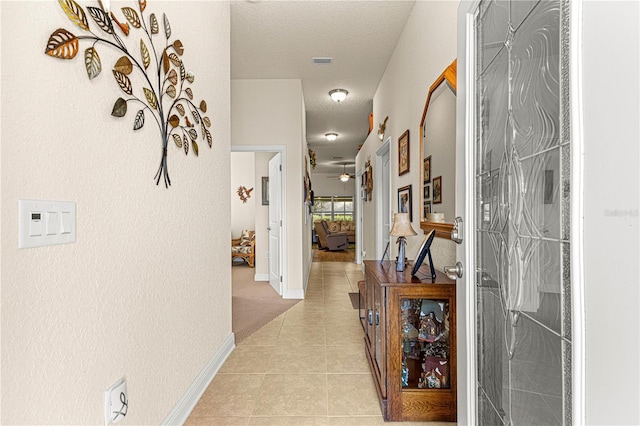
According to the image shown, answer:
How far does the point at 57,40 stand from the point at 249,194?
6306 millimetres

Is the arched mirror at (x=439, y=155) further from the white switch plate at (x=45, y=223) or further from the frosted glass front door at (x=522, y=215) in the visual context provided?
the white switch plate at (x=45, y=223)

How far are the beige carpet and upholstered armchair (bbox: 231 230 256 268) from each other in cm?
98

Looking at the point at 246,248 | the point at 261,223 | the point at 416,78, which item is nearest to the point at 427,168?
the point at 416,78

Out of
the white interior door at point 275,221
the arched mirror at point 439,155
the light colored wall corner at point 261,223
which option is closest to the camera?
the arched mirror at point 439,155

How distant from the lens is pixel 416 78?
264cm

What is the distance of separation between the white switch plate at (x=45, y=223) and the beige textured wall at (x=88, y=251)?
2 centimetres

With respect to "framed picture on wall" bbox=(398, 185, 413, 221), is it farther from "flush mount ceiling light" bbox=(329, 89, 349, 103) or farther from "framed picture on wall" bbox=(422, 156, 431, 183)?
"flush mount ceiling light" bbox=(329, 89, 349, 103)

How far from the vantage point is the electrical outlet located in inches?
44.4

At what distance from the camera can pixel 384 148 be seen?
4090mm

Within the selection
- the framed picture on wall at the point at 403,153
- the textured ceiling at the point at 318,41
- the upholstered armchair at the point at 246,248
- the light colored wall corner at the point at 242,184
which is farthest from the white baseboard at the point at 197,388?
the light colored wall corner at the point at 242,184

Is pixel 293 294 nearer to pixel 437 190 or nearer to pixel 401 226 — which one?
pixel 401 226

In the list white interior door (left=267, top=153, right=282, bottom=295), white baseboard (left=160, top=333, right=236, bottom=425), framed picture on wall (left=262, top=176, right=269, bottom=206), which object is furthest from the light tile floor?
framed picture on wall (left=262, top=176, right=269, bottom=206)

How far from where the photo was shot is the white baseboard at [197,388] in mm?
1623

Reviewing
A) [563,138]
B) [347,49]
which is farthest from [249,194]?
[563,138]
